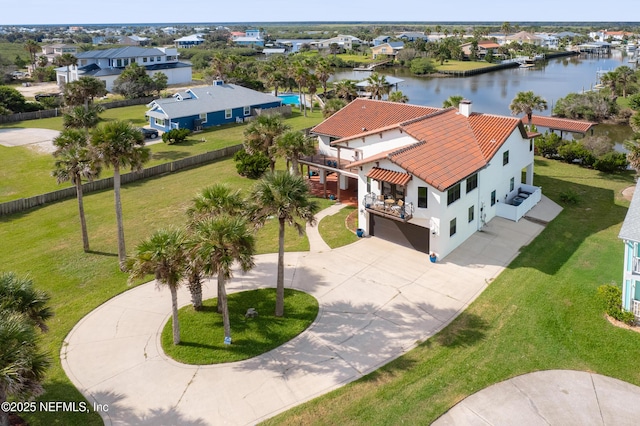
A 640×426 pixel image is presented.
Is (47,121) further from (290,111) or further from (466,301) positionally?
(466,301)

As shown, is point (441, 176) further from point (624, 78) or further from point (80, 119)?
point (624, 78)

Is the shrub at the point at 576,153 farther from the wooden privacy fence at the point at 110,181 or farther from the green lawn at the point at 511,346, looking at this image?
the wooden privacy fence at the point at 110,181

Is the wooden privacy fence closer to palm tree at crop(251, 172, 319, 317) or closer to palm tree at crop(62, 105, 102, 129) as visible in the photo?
palm tree at crop(62, 105, 102, 129)

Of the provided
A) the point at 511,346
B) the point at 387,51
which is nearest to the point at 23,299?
the point at 511,346

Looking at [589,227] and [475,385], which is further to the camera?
[589,227]

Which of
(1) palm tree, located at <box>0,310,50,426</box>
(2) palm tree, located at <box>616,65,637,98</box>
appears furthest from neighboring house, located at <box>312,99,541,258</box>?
(2) palm tree, located at <box>616,65,637,98</box>

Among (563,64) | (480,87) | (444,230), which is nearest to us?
(444,230)

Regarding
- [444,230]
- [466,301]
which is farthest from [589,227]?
[466,301]

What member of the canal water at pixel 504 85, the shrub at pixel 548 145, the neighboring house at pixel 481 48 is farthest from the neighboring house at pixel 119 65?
the neighboring house at pixel 481 48
